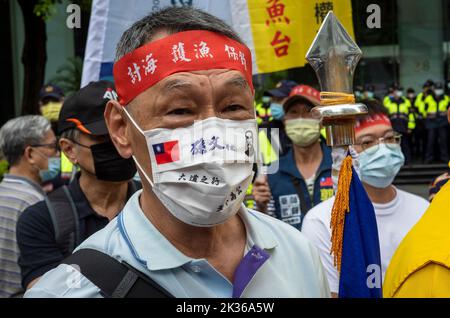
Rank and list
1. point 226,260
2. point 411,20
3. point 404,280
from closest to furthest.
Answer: point 226,260
point 404,280
point 411,20

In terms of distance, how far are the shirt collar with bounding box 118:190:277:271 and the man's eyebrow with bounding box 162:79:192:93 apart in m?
0.40

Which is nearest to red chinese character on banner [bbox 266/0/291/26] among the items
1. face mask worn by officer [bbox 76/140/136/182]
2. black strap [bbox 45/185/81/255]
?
face mask worn by officer [bbox 76/140/136/182]

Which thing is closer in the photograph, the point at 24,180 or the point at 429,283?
the point at 429,283

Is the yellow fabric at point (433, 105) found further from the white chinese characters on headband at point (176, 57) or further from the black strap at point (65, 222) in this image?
the white chinese characters on headband at point (176, 57)

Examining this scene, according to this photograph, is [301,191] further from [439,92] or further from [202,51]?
[439,92]

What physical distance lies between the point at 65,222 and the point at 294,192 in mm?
1890

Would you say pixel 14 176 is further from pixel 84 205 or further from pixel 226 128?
pixel 226 128

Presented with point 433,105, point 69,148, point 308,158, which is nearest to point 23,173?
point 69,148

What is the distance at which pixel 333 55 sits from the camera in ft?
6.49

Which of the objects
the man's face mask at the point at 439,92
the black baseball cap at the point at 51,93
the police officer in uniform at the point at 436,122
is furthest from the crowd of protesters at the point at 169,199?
the man's face mask at the point at 439,92

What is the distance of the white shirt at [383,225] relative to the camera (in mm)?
3408

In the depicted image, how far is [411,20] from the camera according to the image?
19906 mm
